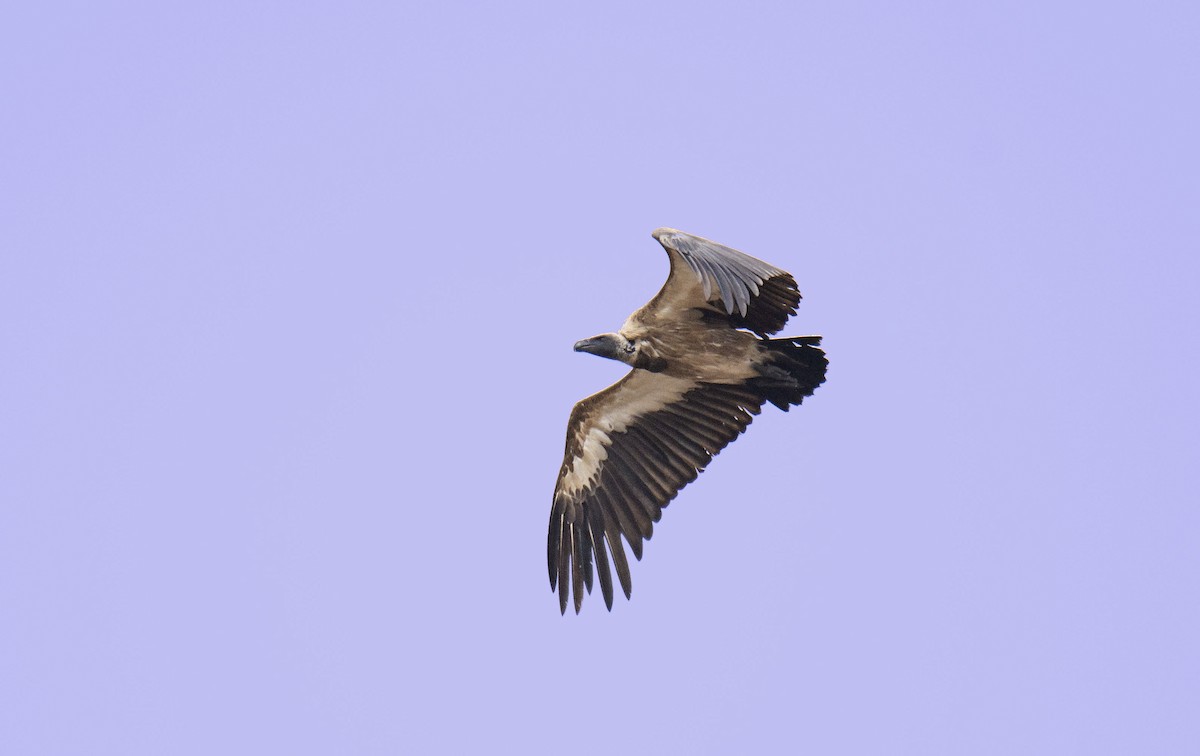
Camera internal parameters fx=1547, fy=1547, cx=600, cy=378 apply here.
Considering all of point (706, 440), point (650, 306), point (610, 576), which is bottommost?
point (610, 576)

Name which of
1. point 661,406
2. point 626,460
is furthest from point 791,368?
point 626,460

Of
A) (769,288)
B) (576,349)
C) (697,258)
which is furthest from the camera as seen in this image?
(576,349)

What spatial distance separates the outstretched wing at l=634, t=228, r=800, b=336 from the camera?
1188 centimetres

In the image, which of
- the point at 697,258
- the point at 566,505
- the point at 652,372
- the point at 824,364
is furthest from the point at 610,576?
the point at 697,258

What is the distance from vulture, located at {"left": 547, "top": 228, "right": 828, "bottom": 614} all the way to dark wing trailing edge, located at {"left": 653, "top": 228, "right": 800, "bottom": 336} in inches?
0.7

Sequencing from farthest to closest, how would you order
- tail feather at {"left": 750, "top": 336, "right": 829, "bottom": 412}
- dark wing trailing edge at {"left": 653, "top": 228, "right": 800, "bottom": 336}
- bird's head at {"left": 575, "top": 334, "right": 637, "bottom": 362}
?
bird's head at {"left": 575, "top": 334, "right": 637, "bottom": 362}, tail feather at {"left": 750, "top": 336, "right": 829, "bottom": 412}, dark wing trailing edge at {"left": 653, "top": 228, "right": 800, "bottom": 336}

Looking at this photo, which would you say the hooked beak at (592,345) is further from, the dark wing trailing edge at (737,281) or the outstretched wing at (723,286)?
the dark wing trailing edge at (737,281)

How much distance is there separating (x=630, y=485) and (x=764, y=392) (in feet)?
5.26

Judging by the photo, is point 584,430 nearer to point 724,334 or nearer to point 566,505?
point 566,505

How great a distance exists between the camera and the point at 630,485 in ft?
48.1

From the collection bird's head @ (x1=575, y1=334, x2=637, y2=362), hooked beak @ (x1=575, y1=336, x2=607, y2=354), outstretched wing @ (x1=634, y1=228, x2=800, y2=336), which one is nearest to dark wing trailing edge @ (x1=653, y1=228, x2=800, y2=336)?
outstretched wing @ (x1=634, y1=228, x2=800, y2=336)

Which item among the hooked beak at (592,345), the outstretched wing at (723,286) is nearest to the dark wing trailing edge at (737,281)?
the outstretched wing at (723,286)

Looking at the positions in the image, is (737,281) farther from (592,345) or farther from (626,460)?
(626,460)

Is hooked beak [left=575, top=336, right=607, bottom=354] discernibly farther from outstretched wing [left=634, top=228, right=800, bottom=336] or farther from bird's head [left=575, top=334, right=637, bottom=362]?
outstretched wing [left=634, top=228, right=800, bottom=336]
